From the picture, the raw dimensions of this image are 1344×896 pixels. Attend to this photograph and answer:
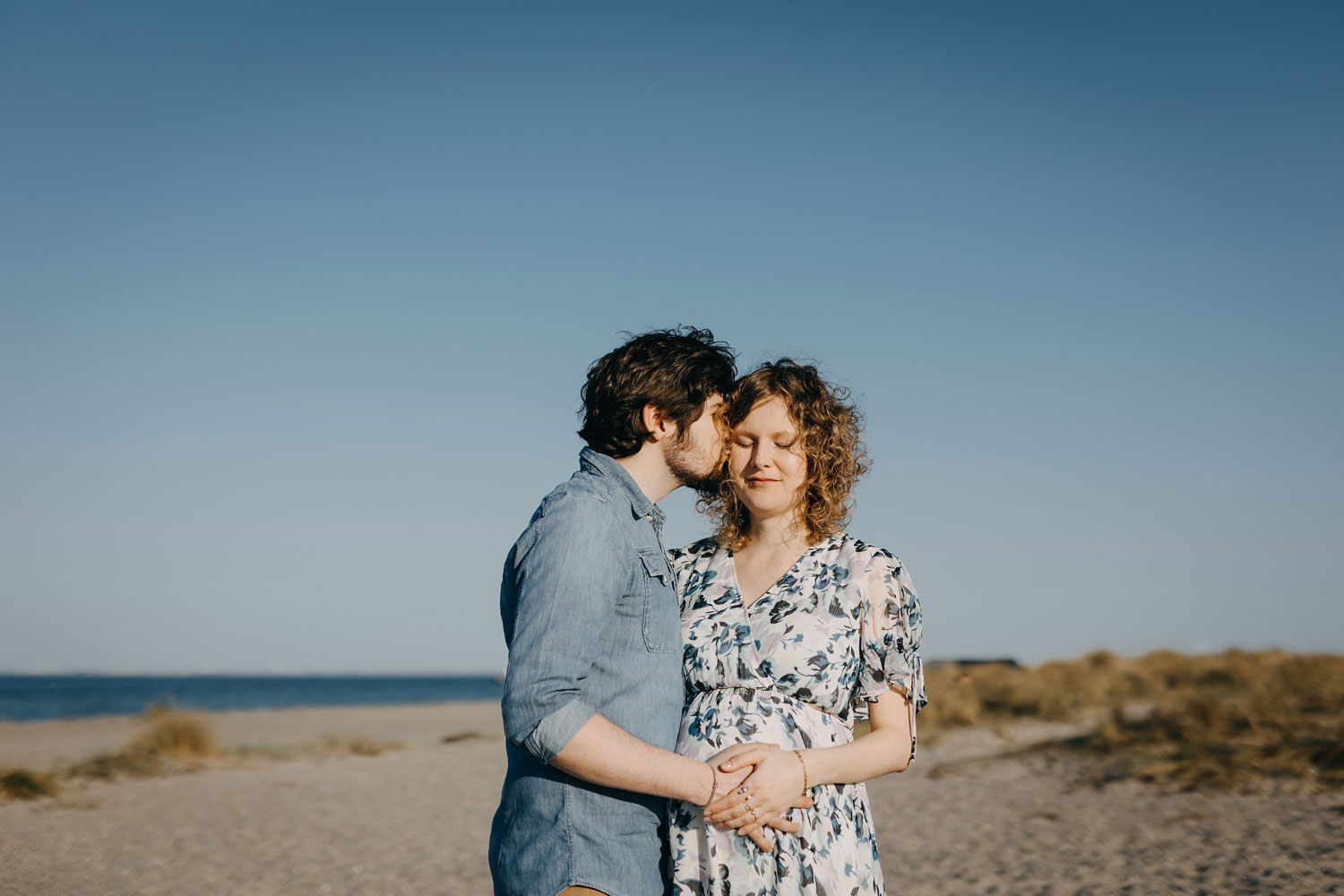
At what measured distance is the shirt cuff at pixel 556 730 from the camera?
1.96 meters

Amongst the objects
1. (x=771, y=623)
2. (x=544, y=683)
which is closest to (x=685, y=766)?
(x=544, y=683)

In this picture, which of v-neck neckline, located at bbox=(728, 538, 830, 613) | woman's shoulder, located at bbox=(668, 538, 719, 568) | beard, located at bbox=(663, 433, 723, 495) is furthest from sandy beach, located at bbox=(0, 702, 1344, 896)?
beard, located at bbox=(663, 433, 723, 495)

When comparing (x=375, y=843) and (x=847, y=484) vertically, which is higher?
(x=847, y=484)

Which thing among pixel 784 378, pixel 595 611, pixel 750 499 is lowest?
pixel 595 611

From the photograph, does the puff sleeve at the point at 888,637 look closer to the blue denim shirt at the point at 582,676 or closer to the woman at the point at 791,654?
the woman at the point at 791,654

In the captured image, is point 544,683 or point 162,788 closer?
point 544,683

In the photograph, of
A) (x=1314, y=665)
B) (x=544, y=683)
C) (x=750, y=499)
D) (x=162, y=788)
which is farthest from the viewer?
(x=1314, y=665)

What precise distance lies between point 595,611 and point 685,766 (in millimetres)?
409

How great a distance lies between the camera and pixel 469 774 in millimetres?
13484

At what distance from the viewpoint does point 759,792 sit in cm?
220

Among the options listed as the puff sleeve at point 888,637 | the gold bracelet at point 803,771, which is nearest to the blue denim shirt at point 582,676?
the gold bracelet at point 803,771

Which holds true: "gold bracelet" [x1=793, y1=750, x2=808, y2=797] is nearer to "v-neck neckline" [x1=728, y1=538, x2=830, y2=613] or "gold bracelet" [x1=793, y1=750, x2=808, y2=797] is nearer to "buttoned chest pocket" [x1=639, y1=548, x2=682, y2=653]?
"buttoned chest pocket" [x1=639, y1=548, x2=682, y2=653]

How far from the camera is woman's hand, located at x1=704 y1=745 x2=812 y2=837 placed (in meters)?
2.17

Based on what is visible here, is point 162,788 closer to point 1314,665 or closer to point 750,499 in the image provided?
point 750,499
